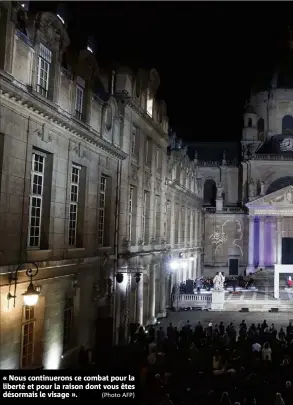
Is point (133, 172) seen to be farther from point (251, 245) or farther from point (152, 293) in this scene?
point (251, 245)

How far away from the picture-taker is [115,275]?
23.1 m

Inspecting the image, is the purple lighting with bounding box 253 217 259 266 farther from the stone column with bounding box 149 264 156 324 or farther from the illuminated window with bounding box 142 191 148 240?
the illuminated window with bounding box 142 191 148 240

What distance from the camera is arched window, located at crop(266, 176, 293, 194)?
201ft

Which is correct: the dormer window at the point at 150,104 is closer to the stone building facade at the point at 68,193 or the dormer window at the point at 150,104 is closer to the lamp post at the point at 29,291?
the stone building facade at the point at 68,193

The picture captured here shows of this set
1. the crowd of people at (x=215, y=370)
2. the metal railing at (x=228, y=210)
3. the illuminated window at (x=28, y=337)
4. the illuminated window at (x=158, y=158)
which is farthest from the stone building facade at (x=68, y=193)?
the metal railing at (x=228, y=210)

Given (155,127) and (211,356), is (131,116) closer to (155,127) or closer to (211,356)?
(155,127)

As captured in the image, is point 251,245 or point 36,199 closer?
point 36,199

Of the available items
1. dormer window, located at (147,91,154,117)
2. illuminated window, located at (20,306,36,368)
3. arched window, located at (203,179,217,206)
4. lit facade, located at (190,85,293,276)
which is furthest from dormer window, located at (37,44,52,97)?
arched window, located at (203,179,217,206)

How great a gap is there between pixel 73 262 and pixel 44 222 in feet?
8.44

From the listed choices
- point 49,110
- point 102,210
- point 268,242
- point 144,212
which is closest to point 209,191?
point 268,242

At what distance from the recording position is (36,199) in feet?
50.9

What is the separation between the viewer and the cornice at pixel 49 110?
1254 cm

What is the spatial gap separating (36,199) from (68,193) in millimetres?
2049

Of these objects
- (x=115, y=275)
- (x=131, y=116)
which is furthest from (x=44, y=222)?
(x=131, y=116)
